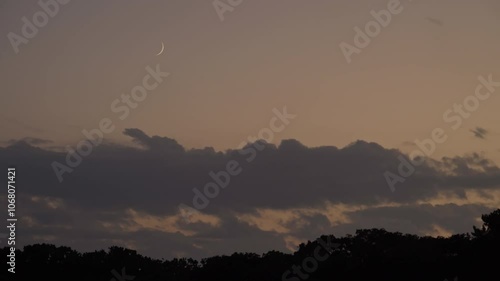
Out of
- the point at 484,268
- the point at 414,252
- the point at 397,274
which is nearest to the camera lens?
the point at 484,268

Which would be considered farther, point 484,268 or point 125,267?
point 125,267

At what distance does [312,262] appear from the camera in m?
110

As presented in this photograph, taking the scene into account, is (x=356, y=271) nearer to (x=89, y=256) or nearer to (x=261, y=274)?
(x=261, y=274)

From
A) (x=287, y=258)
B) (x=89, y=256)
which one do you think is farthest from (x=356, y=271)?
(x=89, y=256)

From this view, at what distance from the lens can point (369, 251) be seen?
371 ft

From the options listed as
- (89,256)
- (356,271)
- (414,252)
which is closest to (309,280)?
(356,271)

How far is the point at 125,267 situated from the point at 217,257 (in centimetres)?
1503

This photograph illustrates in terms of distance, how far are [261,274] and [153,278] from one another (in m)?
15.7

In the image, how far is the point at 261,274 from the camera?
11531cm

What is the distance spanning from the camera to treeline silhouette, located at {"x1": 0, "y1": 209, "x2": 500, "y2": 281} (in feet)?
302

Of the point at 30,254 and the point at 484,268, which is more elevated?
the point at 30,254

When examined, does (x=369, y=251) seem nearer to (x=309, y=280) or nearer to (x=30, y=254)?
(x=309, y=280)

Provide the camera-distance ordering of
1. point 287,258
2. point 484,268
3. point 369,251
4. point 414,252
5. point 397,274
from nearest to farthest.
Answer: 1. point 484,268
2. point 397,274
3. point 414,252
4. point 369,251
5. point 287,258

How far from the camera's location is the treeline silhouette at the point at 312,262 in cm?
9212
